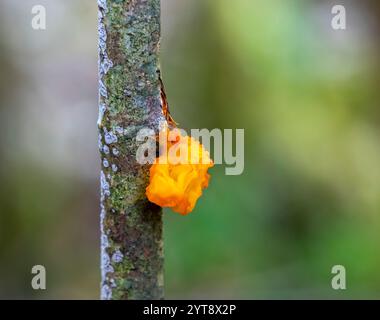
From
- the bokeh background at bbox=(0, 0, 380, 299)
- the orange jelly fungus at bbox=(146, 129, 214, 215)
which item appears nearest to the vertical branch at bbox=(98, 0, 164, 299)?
the orange jelly fungus at bbox=(146, 129, 214, 215)

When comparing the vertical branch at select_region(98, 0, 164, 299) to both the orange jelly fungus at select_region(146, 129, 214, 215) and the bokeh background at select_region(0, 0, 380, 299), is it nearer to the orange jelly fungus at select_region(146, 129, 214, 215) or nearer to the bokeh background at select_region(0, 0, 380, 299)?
the orange jelly fungus at select_region(146, 129, 214, 215)

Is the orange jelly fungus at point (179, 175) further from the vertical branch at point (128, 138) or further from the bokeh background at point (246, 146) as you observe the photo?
the bokeh background at point (246, 146)

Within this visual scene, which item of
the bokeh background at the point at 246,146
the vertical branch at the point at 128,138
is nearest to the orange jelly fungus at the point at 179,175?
the vertical branch at the point at 128,138

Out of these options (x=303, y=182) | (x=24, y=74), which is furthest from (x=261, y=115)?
(x=24, y=74)

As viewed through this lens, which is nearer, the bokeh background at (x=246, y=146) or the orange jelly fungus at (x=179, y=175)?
the orange jelly fungus at (x=179, y=175)

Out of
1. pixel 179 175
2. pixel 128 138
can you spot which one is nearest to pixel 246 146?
pixel 179 175

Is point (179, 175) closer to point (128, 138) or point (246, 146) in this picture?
point (128, 138)
